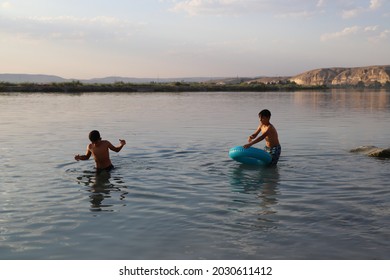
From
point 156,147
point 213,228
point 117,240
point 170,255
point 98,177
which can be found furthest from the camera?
point 156,147

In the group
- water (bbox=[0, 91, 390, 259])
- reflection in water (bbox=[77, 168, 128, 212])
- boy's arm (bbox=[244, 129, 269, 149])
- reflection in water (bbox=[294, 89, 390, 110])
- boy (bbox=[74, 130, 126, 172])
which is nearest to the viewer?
water (bbox=[0, 91, 390, 259])

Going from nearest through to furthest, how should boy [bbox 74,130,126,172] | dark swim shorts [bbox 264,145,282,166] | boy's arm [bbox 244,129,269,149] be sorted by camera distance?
boy [bbox 74,130,126,172] < boy's arm [bbox 244,129,269,149] < dark swim shorts [bbox 264,145,282,166]

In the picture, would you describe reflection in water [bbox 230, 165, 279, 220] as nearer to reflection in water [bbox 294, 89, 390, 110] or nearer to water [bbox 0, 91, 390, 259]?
water [bbox 0, 91, 390, 259]

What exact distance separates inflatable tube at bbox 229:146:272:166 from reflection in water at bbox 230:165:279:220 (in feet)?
0.76

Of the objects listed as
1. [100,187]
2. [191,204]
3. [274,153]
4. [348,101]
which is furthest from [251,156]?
[348,101]

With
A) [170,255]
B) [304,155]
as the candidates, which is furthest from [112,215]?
[304,155]

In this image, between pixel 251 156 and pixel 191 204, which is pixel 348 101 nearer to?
pixel 251 156

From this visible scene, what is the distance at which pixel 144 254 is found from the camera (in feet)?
22.0

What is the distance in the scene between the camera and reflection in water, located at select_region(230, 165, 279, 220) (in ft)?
31.4

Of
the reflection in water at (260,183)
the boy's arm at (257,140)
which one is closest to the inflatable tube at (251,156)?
the boy's arm at (257,140)

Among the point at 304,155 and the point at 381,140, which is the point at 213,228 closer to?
the point at 304,155

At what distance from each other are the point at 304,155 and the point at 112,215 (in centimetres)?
894

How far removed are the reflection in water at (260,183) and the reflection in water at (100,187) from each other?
2.85 metres

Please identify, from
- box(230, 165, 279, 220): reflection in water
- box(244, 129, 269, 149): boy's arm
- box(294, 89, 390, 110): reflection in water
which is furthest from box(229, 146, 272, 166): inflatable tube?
box(294, 89, 390, 110): reflection in water
